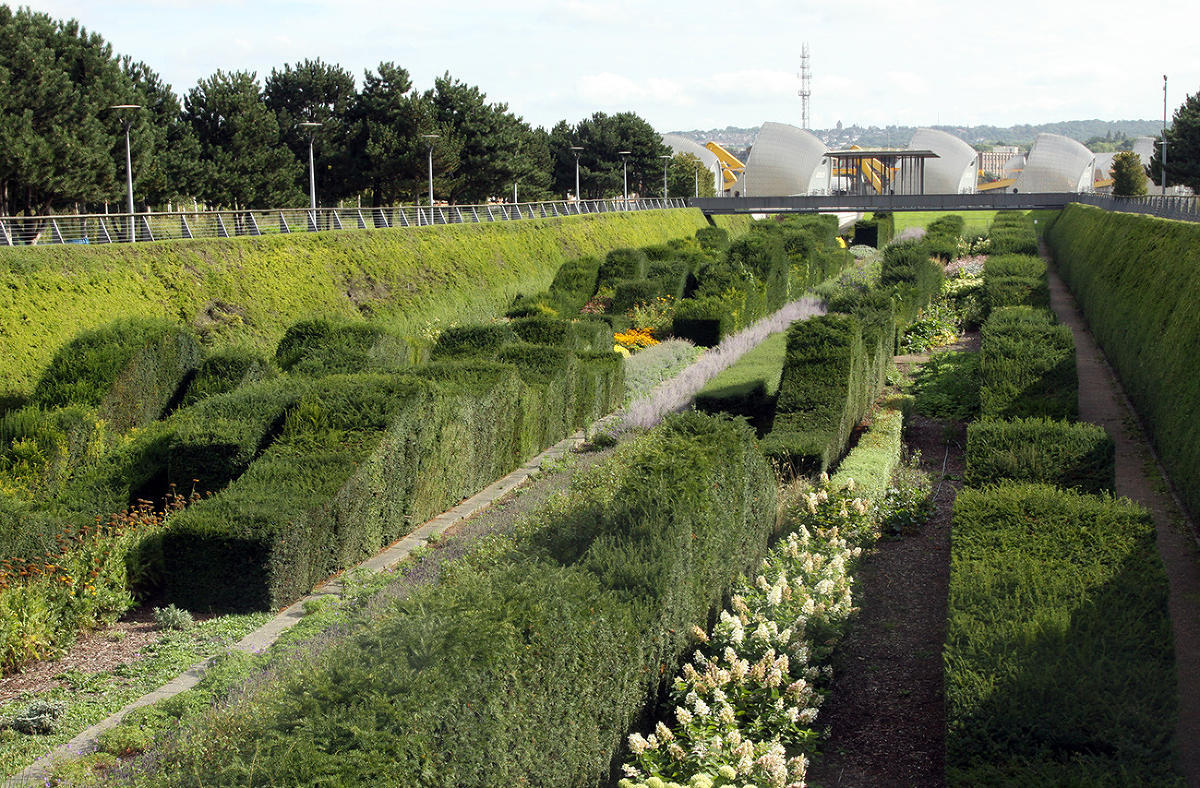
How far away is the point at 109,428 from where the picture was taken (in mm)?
16016

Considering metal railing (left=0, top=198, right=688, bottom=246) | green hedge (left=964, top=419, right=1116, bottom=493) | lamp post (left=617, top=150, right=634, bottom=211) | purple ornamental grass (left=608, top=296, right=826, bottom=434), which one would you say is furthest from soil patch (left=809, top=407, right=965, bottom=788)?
lamp post (left=617, top=150, right=634, bottom=211)

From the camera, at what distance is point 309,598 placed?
11.4 m

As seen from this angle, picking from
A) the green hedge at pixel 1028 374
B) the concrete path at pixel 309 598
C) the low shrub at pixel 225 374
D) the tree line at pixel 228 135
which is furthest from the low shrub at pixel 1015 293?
the tree line at pixel 228 135

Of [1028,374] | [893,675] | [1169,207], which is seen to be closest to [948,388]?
[1028,374]

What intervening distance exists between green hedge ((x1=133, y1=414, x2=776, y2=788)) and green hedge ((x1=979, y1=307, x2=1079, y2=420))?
6.11m

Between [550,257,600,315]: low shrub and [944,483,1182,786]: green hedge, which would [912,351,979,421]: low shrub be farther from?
[550,257,600,315]: low shrub

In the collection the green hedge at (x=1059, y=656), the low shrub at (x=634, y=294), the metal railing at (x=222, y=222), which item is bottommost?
the green hedge at (x=1059, y=656)

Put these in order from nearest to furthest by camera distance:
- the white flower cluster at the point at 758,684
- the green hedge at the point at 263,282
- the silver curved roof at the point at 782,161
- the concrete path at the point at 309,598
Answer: the white flower cluster at the point at 758,684 → the concrete path at the point at 309,598 → the green hedge at the point at 263,282 → the silver curved roof at the point at 782,161

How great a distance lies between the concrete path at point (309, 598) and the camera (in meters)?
7.71

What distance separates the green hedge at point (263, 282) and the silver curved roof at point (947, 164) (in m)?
78.0

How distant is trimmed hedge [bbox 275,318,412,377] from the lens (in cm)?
1733

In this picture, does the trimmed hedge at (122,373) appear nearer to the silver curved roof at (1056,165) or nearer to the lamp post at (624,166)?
the lamp post at (624,166)

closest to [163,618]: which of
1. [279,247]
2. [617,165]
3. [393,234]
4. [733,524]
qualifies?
[733,524]

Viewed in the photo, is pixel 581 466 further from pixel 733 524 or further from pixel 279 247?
pixel 279 247
